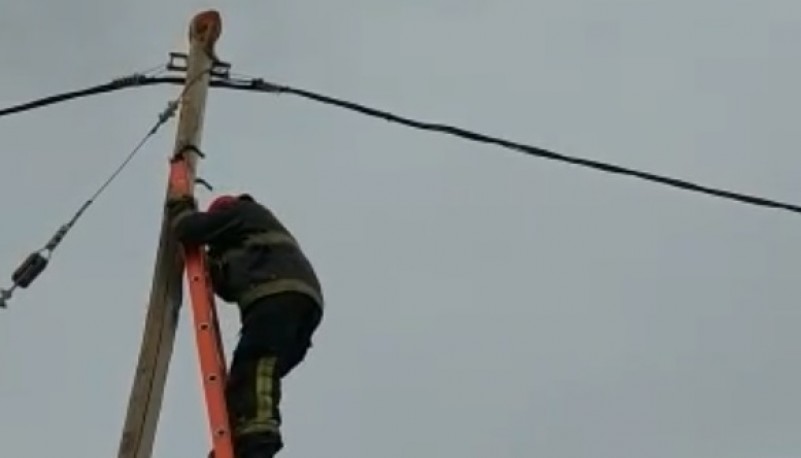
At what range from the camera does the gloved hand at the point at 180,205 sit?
7.03 m

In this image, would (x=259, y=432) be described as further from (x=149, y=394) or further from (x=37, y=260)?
(x=37, y=260)

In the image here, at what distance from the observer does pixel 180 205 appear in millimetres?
7039

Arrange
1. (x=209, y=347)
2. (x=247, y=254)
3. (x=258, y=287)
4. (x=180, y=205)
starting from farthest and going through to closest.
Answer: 1. (x=180, y=205)
2. (x=247, y=254)
3. (x=258, y=287)
4. (x=209, y=347)

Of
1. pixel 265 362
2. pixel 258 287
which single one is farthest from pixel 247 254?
pixel 265 362

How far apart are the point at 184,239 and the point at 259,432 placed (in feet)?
2.89

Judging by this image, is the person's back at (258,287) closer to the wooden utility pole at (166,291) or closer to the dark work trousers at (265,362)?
the dark work trousers at (265,362)

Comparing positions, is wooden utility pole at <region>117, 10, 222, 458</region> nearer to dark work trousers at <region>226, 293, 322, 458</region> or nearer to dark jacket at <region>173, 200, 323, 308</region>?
dark jacket at <region>173, 200, 323, 308</region>

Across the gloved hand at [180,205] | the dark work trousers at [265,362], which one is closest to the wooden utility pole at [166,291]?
the gloved hand at [180,205]

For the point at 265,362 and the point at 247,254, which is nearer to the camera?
the point at 265,362

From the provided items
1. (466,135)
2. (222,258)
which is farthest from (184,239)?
(466,135)

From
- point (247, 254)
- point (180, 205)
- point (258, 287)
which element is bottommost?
point (258, 287)

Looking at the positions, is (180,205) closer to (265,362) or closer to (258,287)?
(258,287)

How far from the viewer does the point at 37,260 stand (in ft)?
23.4

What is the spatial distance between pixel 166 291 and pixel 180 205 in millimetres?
373
